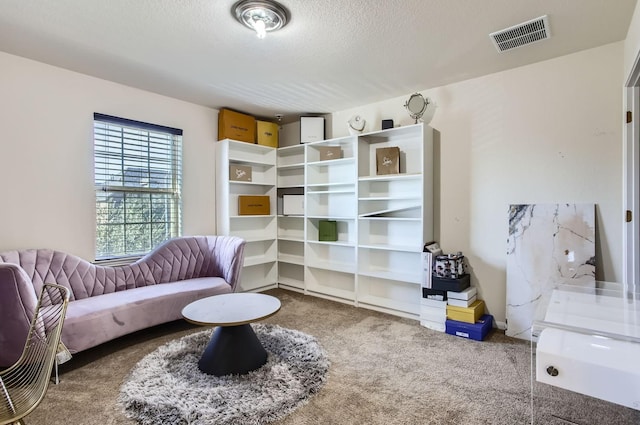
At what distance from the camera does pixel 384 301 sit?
3.73 m

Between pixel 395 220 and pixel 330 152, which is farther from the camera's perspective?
pixel 330 152

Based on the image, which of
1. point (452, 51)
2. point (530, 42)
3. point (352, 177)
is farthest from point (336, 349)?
point (530, 42)

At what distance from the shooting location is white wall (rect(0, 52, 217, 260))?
270 cm

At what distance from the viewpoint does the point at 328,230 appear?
4.15m

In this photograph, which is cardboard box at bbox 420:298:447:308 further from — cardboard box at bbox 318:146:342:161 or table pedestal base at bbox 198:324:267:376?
cardboard box at bbox 318:146:342:161

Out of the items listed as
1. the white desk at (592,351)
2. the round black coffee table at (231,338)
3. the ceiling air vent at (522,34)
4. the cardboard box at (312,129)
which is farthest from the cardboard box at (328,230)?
the white desk at (592,351)

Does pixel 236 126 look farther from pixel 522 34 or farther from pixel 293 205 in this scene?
pixel 522 34

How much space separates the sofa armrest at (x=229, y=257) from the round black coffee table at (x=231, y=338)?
98 cm

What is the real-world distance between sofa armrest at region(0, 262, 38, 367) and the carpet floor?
352 mm

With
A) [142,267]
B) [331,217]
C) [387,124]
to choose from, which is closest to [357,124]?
[387,124]

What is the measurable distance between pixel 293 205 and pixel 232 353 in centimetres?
252

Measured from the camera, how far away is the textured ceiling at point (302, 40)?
206 cm

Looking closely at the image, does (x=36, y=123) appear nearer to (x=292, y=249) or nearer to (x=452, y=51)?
(x=292, y=249)

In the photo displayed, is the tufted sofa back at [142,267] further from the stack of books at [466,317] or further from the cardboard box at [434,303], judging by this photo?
the stack of books at [466,317]
